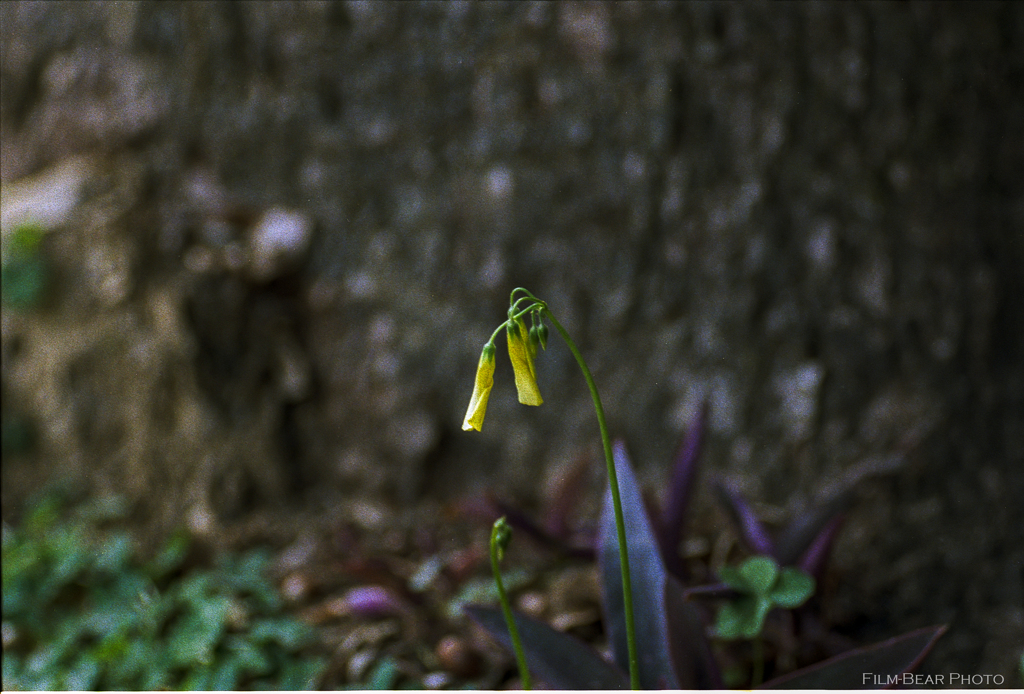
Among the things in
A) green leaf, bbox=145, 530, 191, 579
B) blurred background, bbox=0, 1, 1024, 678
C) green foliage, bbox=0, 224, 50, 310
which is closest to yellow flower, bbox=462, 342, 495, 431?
blurred background, bbox=0, 1, 1024, 678

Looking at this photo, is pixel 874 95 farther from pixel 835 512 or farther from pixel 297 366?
pixel 297 366

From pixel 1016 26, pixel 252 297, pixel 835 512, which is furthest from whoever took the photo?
pixel 252 297

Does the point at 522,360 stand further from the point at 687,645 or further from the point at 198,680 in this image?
the point at 198,680

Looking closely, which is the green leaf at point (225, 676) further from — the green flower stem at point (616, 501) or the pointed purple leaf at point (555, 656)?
the green flower stem at point (616, 501)

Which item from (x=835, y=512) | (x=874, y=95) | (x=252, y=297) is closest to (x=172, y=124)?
(x=252, y=297)

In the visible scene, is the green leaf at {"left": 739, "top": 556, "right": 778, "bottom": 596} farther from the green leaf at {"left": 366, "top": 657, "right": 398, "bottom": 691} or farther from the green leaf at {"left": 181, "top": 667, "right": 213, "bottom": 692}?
the green leaf at {"left": 181, "top": 667, "right": 213, "bottom": 692}

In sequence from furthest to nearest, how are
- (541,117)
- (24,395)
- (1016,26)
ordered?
(24,395) → (541,117) → (1016,26)
